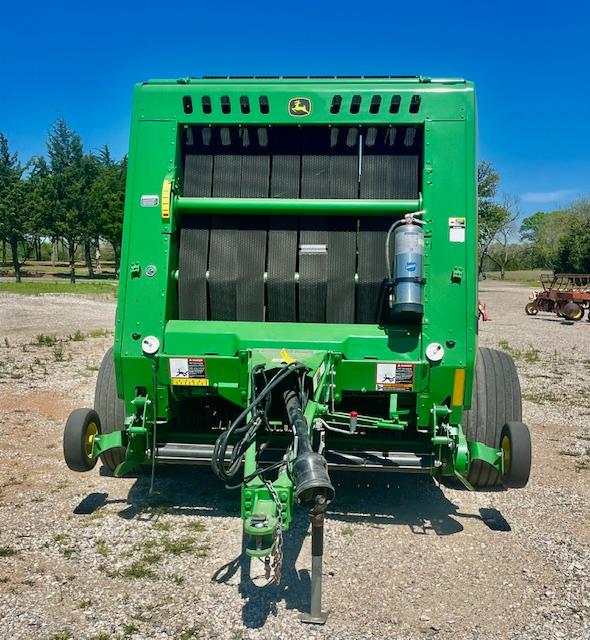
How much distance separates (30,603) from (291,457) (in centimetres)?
178

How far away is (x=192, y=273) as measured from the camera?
498 centimetres

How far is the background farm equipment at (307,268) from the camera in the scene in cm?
461

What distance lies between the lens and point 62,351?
13367 mm

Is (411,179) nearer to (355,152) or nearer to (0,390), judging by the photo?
(355,152)

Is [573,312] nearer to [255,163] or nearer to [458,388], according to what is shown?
[458,388]

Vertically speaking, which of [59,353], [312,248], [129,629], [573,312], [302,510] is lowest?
[129,629]

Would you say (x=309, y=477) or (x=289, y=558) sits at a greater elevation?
(x=309, y=477)

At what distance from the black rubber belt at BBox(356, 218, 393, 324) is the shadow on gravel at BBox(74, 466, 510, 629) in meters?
1.55

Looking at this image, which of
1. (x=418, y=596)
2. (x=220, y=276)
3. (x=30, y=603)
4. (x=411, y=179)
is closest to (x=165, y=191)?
(x=220, y=276)

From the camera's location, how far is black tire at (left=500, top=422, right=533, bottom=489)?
15.2ft

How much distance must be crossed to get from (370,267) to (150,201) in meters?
1.73

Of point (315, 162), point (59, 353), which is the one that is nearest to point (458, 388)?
point (315, 162)

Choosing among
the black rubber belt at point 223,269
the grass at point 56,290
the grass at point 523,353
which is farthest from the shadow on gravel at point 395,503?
the grass at point 56,290

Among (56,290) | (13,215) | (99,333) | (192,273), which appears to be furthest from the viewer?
(13,215)
